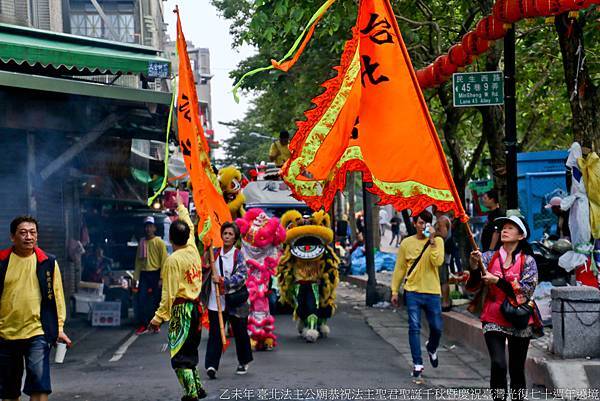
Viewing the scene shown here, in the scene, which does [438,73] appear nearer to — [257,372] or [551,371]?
[257,372]

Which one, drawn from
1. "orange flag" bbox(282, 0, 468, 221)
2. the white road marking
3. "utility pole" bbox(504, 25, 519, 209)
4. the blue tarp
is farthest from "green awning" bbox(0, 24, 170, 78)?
the blue tarp

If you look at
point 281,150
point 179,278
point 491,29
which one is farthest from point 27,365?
point 281,150

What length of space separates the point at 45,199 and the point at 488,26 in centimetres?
891

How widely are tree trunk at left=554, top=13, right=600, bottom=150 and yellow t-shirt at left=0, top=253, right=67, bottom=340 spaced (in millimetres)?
6935

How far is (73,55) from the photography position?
40.3ft

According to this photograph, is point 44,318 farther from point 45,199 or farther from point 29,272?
point 45,199

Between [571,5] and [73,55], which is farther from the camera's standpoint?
[73,55]

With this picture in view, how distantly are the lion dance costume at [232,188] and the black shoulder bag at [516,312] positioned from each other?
941 cm

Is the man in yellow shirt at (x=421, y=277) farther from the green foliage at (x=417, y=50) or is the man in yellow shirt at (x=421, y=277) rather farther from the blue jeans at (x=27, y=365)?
the blue jeans at (x=27, y=365)

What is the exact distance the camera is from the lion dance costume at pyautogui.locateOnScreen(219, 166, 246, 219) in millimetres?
16812

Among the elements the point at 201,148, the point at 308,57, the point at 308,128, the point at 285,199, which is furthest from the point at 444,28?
the point at 308,128

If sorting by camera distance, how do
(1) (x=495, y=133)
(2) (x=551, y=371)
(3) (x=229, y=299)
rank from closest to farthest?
(2) (x=551, y=371), (3) (x=229, y=299), (1) (x=495, y=133)

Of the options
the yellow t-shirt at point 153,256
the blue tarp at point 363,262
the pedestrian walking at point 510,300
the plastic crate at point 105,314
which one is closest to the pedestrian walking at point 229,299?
the pedestrian walking at point 510,300

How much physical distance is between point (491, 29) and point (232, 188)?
6.66 meters
